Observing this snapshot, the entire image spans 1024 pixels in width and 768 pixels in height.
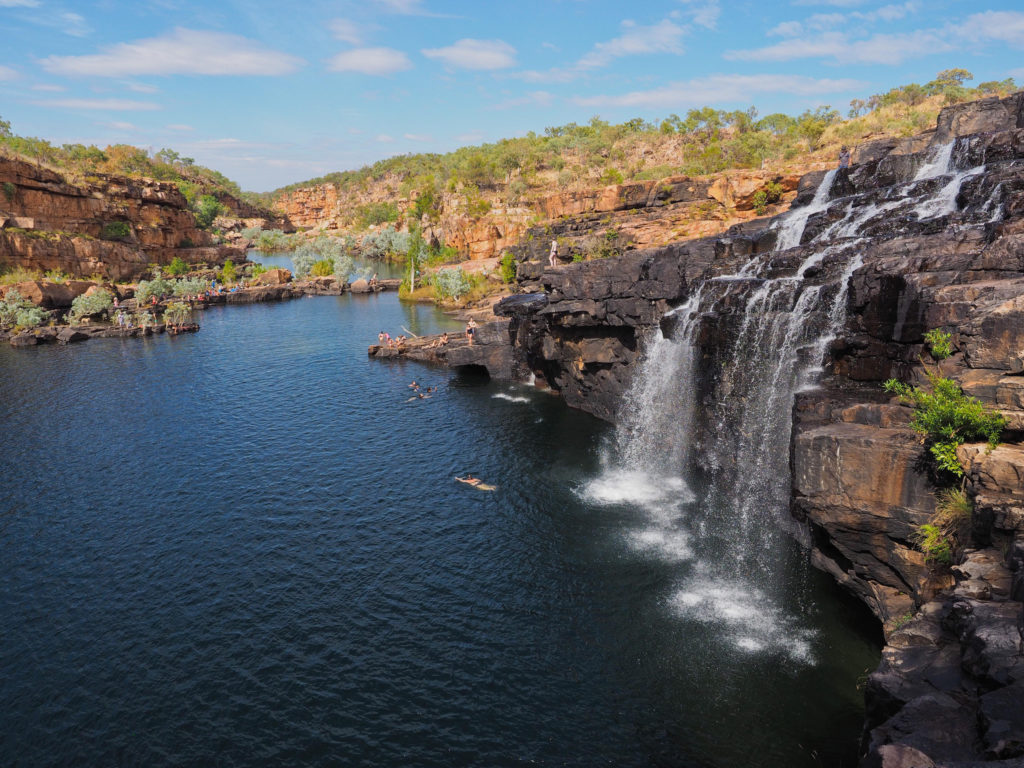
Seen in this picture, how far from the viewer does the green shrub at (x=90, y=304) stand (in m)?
75.9

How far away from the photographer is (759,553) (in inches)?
957

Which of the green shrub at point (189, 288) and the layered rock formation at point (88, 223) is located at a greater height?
the layered rock formation at point (88, 223)

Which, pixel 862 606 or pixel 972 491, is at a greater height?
pixel 972 491

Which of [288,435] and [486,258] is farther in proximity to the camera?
[486,258]

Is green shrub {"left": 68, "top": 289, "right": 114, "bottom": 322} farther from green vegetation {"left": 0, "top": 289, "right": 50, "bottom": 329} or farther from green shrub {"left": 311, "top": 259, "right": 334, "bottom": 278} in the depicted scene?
green shrub {"left": 311, "top": 259, "right": 334, "bottom": 278}

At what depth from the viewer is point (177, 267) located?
107750 mm

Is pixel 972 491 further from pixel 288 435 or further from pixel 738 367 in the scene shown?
pixel 288 435

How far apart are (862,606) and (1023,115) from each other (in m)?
33.1

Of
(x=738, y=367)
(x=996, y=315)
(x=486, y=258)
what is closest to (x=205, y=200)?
(x=486, y=258)

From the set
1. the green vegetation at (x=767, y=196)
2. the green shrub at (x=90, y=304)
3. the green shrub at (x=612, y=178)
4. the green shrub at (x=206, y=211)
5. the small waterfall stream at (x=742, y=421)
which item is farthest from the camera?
the green shrub at (x=206, y=211)

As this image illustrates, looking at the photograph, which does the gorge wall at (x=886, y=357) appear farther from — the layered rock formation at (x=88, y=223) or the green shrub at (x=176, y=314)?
the layered rock formation at (x=88, y=223)

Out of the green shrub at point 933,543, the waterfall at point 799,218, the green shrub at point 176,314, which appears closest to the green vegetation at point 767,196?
the waterfall at point 799,218

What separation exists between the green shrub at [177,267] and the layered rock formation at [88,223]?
319 cm

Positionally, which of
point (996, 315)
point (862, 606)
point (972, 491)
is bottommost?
point (862, 606)
